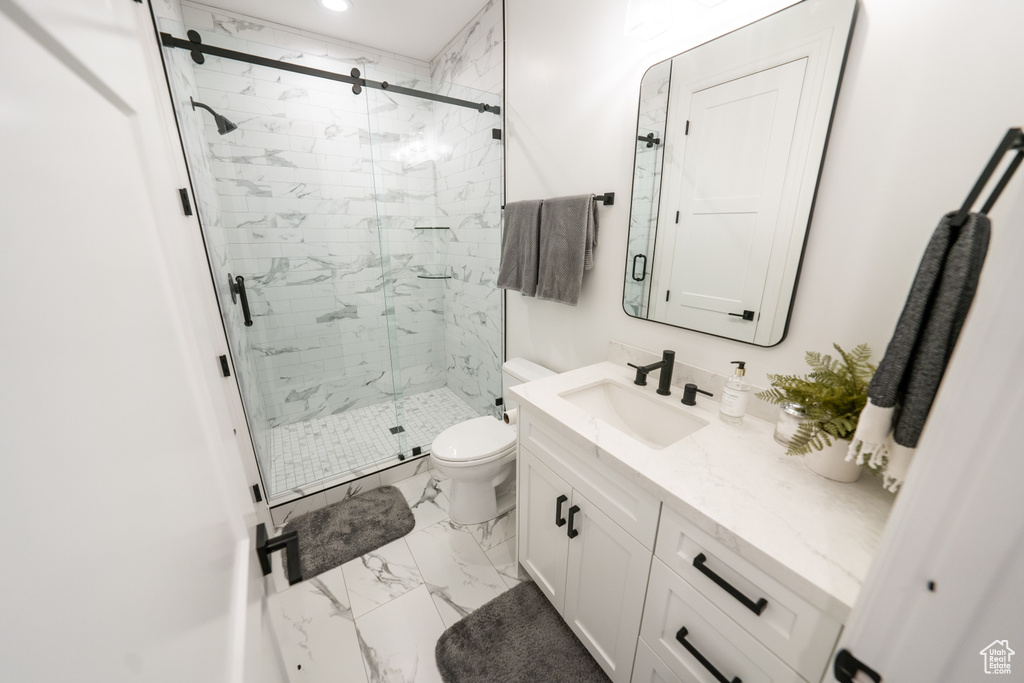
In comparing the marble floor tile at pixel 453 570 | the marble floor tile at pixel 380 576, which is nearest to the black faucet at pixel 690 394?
the marble floor tile at pixel 453 570

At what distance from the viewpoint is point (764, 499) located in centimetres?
80

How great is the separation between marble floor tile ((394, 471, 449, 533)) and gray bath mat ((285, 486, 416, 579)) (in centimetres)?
4

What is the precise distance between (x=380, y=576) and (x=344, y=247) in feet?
6.90

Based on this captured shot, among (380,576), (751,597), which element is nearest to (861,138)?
(751,597)

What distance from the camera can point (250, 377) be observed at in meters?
2.13

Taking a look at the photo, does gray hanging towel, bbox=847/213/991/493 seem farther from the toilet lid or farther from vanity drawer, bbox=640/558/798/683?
the toilet lid

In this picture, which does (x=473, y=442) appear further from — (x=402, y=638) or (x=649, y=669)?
(x=649, y=669)

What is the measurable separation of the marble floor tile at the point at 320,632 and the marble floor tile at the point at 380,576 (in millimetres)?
39

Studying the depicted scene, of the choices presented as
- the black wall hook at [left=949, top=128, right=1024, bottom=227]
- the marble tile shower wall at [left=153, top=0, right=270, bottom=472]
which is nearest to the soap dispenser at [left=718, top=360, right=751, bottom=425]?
the black wall hook at [left=949, top=128, right=1024, bottom=227]

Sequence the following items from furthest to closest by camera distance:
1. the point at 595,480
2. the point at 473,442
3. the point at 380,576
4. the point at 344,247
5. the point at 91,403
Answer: the point at 344,247 < the point at 473,442 < the point at 380,576 < the point at 595,480 < the point at 91,403

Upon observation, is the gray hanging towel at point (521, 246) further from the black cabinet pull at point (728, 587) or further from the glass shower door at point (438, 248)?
the black cabinet pull at point (728, 587)

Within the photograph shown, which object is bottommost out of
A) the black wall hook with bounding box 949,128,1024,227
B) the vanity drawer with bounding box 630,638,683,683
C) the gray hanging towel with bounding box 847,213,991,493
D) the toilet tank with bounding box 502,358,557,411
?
the vanity drawer with bounding box 630,638,683,683

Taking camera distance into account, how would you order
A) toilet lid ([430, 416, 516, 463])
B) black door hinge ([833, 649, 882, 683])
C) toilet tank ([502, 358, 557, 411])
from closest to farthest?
black door hinge ([833, 649, 882, 683])
toilet lid ([430, 416, 516, 463])
toilet tank ([502, 358, 557, 411])

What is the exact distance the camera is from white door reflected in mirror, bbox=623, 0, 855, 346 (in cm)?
94
